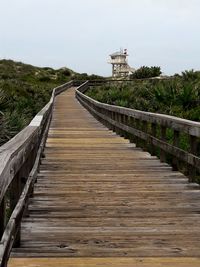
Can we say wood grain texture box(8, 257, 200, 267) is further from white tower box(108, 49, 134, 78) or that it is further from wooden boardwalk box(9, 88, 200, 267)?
white tower box(108, 49, 134, 78)

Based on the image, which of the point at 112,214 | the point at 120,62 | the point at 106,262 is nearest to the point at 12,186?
the point at 106,262

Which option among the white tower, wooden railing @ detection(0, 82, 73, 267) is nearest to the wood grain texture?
wooden railing @ detection(0, 82, 73, 267)

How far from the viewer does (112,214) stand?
18.8 ft

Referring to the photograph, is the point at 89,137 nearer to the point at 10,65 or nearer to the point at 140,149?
the point at 140,149

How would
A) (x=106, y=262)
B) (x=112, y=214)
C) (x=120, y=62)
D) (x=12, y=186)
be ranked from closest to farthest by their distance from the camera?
(x=106, y=262), (x=12, y=186), (x=112, y=214), (x=120, y=62)

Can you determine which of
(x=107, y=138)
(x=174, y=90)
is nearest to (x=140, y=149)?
(x=107, y=138)

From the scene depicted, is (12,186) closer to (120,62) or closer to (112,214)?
(112,214)

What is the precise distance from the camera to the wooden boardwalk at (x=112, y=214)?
4398mm

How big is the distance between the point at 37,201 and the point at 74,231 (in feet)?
4.58

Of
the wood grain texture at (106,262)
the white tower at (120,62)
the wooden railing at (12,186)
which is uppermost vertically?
the white tower at (120,62)

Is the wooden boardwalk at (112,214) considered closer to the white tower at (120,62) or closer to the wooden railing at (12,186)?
the wooden railing at (12,186)

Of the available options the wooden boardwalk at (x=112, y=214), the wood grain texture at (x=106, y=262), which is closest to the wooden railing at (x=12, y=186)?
the wood grain texture at (x=106, y=262)

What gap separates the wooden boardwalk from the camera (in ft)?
14.4

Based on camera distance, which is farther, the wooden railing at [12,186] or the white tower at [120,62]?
the white tower at [120,62]
